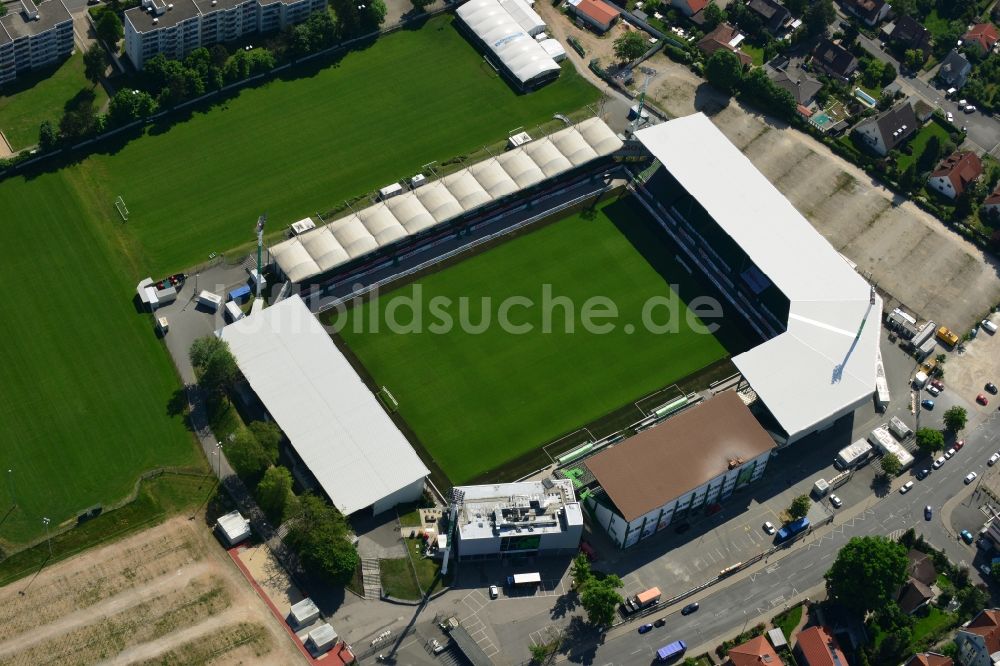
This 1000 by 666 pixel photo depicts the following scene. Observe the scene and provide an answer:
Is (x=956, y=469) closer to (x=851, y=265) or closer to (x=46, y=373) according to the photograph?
(x=851, y=265)

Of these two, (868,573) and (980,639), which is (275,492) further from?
(980,639)

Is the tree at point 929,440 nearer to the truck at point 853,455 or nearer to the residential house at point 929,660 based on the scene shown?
the truck at point 853,455

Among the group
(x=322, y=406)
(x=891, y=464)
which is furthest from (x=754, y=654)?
(x=322, y=406)

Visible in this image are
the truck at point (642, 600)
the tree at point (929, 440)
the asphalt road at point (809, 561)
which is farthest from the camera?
the tree at point (929, 440)

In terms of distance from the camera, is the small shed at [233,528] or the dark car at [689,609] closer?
the small shed at [233,528]

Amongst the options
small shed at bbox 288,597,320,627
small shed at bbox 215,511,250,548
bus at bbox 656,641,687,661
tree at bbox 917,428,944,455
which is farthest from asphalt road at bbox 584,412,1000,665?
small shed at bbox 215,511,250,548

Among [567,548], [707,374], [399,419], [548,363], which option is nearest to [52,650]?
[399,419]

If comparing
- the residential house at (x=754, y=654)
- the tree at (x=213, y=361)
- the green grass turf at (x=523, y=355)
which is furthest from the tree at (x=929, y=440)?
the tree at (x=213, y=361)
